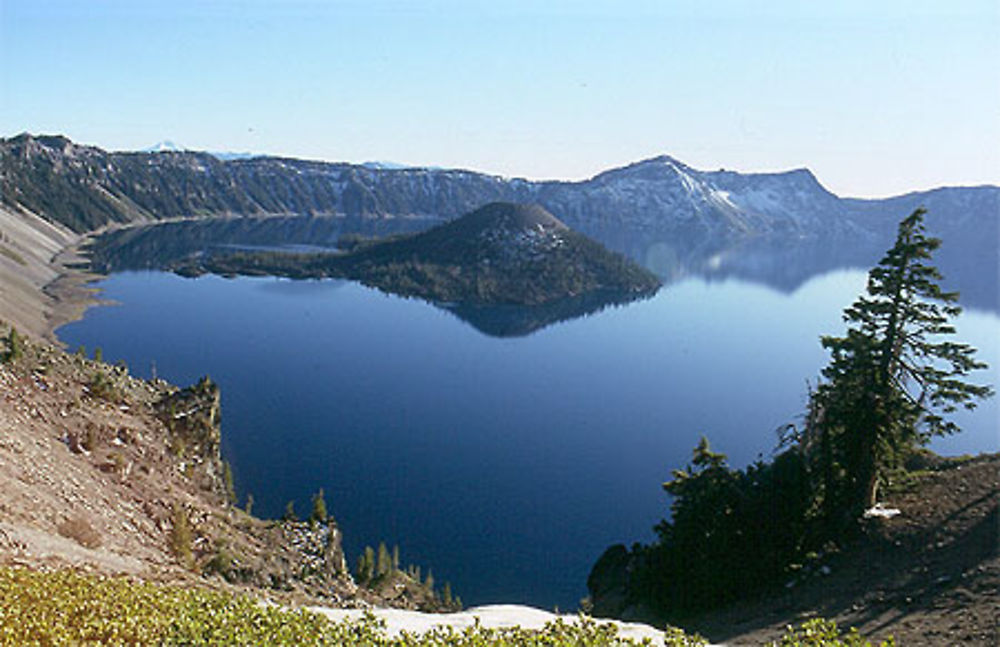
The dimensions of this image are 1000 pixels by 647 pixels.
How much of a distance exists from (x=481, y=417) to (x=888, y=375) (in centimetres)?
8428

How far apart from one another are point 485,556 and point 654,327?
139 metres

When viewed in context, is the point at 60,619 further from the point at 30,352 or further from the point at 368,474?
the point at 368,474

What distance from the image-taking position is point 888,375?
3688cm

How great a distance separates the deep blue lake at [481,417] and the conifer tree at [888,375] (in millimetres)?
36916

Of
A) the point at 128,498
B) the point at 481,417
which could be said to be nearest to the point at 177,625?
the point at 128,498

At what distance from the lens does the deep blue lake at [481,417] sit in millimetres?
77312

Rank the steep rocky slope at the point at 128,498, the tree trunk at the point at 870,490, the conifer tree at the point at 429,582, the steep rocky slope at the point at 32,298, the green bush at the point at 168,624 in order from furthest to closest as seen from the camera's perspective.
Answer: the steep rocky slope at the point at 32,298 → the conifer tree at the point at 429,582 → the tree trunk at the point at 870,490 → the steep rocky slope at the point at 128,498 → the green bush at the point at 168,624

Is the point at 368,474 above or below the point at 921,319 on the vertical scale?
below

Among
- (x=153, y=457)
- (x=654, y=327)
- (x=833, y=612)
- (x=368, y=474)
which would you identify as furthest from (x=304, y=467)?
(x=654, y=327)

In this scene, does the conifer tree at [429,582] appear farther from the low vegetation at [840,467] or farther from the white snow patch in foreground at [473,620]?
the white snow patch in foreground at [473,620]

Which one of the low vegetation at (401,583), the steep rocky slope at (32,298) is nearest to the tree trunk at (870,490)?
the low vegetation at (401,583)

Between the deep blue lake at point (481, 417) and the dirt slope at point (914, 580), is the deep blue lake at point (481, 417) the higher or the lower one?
the lower one

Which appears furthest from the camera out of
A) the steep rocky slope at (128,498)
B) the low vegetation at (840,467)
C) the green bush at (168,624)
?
the low vegetation at (840,467)

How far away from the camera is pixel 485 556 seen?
238 ft
